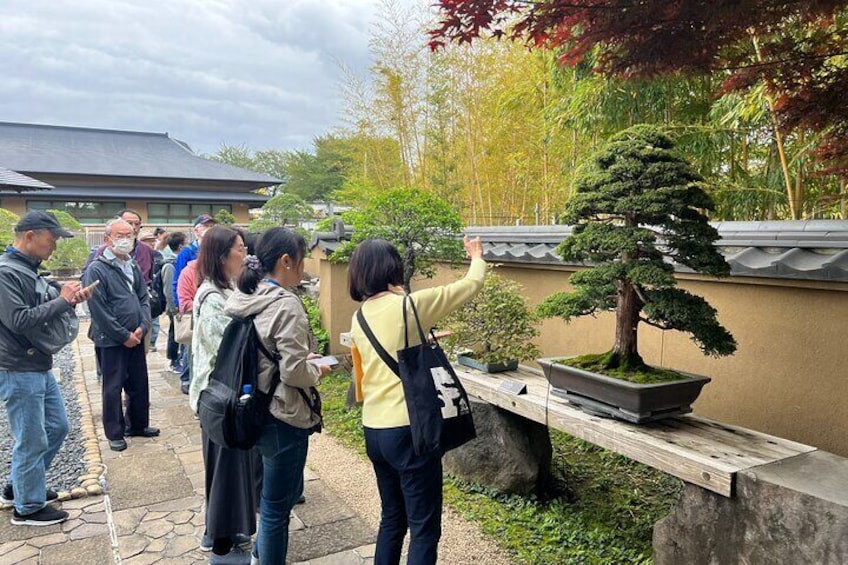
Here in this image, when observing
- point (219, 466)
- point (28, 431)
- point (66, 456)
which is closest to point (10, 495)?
point (28, 431)

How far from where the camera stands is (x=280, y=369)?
208 cm

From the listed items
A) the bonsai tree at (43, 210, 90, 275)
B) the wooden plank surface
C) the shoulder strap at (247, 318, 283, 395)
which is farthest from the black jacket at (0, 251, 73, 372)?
the bonsai tree at (43, 210, 90, 275)

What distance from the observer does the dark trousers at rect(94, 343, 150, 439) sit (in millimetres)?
3967

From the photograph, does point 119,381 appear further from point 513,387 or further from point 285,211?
point 285,211

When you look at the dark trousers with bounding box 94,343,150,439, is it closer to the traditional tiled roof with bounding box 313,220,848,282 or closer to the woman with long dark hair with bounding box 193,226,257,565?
the woman with long dark hair with bounding box 193,226,257,565

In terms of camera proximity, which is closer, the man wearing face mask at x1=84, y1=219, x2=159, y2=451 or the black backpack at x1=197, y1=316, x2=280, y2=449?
the black backpack at x1=197, y1=316, x2=280, y2=449

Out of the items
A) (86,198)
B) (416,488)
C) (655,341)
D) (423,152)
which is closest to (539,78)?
(423,152)

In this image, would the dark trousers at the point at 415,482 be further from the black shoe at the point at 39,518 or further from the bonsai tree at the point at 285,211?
the bonsai tree at the point at 285,211

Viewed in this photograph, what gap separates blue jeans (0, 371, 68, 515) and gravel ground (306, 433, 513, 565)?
157 cm

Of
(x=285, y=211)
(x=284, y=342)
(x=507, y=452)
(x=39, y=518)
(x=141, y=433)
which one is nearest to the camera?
(x=284, y=342)

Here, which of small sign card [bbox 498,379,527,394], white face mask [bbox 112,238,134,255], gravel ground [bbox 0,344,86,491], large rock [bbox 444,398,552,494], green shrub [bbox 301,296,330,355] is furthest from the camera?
green shrub [bbox 301,296,330,355]

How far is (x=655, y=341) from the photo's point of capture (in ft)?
12.2

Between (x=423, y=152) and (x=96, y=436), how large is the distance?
6711 mm

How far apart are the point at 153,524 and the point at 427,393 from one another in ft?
6.68
